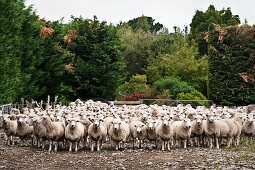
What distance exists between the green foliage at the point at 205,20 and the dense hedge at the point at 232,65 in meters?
20.8

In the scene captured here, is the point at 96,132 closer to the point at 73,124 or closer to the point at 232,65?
the point at 73,124

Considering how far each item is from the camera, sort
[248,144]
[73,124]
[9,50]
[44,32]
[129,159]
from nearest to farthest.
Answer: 1. [129,159]
2. [73,124]
3. [248,144]
4. [9,50]
5. [44,32]

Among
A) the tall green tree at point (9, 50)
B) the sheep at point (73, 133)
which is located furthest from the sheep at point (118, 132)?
the tall green tree at point (9, 50)

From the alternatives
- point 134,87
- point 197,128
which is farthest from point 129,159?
point 134,87

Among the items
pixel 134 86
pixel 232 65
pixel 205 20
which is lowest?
pixel 134 86

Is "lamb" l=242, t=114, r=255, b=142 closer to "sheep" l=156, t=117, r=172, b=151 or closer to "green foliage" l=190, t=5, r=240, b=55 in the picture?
"sheep" l=156, t=117, r=172, b=151

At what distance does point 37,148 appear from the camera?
19.9 m

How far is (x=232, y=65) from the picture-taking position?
41.4 m

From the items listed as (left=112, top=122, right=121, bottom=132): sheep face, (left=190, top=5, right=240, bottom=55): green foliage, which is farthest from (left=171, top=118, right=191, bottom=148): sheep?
(left=190, top=5, right=240, bottom=55): green foliage

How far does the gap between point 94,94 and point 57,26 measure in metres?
6.26

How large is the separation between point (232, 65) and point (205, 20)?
2680 centimetres

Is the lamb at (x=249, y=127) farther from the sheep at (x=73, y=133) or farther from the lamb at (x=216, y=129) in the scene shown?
the sheep at (x=73, y=133)

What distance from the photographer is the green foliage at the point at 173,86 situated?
4494 centimetres

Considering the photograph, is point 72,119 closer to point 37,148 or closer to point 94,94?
point 37,148
